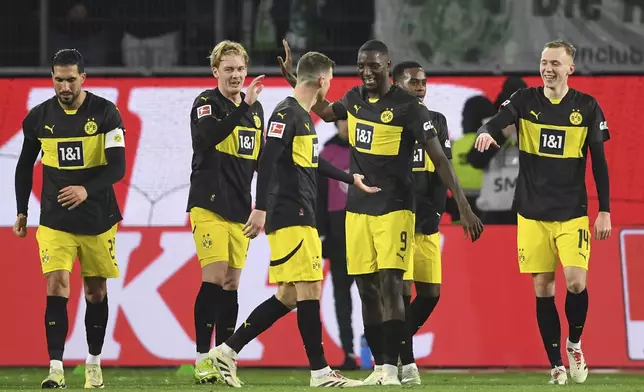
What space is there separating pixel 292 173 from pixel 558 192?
80.3 inches

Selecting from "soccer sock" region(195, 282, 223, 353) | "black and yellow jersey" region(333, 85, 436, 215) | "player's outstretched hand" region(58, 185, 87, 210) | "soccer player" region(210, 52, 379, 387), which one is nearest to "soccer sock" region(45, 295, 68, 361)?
"player's outstretched hand" region(58, 185, 87, 210)

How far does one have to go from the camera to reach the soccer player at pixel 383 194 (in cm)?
905

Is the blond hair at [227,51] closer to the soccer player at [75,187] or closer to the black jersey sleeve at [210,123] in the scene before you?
the black jersey sleeve at [210,123]

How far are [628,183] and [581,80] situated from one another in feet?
3.31

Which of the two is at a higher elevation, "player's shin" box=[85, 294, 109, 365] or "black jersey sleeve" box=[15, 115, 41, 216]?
"black jersey sleeve" box=[15, 115, 41, 216]

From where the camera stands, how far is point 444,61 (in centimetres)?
1247

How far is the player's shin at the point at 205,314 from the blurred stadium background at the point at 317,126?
101 inches

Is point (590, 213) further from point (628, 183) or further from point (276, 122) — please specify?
point (276, 122)

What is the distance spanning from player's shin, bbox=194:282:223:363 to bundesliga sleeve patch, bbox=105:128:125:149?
114 centimetres

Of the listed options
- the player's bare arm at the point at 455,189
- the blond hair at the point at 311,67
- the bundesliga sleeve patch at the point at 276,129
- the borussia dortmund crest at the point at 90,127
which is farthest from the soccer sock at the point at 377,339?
the borussia dortmund crest at the point at 90,127

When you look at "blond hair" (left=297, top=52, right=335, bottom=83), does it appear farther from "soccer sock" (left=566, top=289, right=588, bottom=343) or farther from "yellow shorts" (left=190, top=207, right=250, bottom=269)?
"soccer sock" (left=566, top=289, right=588, bottom=343)

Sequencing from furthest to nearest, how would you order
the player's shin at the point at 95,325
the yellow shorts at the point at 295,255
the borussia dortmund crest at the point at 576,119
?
the borussia dortmund crest at the point at 576,119 < the player's shin at the point at 95,325 < the yellow shorts at the point at 295,255

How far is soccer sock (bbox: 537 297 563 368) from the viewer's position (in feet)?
32.1

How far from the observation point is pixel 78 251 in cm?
950
